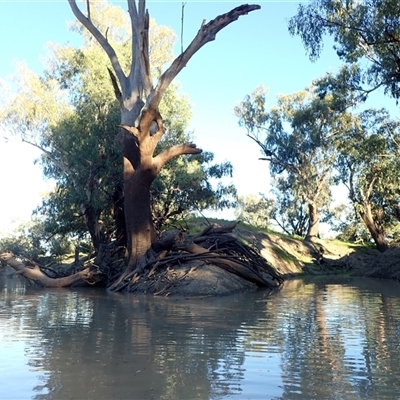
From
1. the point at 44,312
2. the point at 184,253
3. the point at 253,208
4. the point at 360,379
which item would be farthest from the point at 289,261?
the point at 253,208

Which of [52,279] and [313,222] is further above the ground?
[313,222]

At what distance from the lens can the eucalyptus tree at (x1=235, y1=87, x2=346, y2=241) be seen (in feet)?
143

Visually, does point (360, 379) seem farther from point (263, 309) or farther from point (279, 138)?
point (279, 138)

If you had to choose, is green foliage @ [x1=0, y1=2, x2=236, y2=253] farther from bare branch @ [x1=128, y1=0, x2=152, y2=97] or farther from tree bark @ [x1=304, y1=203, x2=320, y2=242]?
tree bark @ [x1=304, y1=203, x2=320, y2=242]

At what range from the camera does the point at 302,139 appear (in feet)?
146

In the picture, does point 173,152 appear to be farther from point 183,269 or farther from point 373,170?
point 373,170

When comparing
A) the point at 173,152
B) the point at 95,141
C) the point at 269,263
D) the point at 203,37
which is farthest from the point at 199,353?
the point at 95,141

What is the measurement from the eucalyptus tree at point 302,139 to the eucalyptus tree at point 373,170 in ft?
12.5

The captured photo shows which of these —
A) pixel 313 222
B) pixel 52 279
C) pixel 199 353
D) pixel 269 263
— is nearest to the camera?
pixel 199 353

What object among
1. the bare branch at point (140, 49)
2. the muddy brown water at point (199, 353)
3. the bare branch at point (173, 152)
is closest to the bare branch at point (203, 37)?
the bare branch at point (140, 49)

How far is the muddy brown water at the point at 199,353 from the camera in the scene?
478 cm

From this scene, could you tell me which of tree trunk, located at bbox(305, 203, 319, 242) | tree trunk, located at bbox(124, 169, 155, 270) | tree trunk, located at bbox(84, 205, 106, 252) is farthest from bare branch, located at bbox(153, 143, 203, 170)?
tree trunk, located at bbox(305, 203, 319, 242)

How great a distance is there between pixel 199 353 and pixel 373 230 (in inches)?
1395

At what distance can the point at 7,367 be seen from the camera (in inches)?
220
